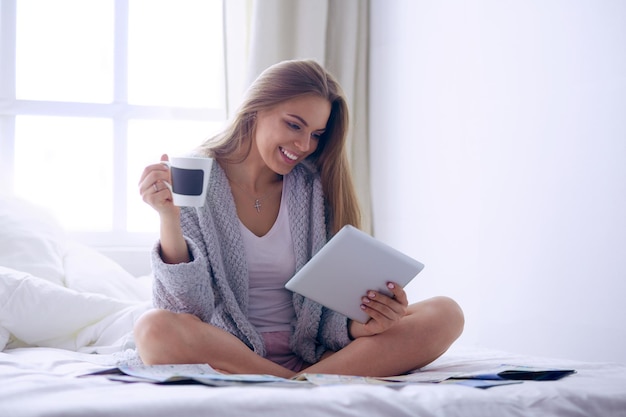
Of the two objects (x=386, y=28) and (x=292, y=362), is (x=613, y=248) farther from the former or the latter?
(x=386, y=28)

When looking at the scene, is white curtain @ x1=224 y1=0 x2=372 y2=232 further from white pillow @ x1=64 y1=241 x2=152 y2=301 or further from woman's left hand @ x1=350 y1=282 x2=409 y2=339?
woman's left hand @ x1=350 y1=282 x2=409 y2=339

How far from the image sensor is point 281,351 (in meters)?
1.71

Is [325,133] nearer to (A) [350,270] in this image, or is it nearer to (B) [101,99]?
(A) [350,270]

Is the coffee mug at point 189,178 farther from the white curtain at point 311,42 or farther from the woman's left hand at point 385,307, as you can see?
the white curtain at point 311,42

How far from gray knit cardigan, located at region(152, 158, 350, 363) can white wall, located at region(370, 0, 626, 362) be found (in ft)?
2.05

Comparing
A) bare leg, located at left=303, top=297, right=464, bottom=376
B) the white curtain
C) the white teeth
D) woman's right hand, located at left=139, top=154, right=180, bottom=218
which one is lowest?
bare leg, located at left=303, top=297, right=464, bottom=376

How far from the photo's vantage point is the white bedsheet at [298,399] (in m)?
0.92

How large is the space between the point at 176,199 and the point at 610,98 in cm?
103

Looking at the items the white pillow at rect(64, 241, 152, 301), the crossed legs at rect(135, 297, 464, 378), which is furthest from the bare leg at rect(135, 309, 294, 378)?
the white pillow at rect(64, 241, 152, 301)

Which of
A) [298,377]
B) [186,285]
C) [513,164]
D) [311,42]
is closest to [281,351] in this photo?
[186,285]

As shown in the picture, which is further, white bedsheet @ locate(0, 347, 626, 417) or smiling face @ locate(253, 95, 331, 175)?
smiling face @ locate(253, 95, 331, 175)

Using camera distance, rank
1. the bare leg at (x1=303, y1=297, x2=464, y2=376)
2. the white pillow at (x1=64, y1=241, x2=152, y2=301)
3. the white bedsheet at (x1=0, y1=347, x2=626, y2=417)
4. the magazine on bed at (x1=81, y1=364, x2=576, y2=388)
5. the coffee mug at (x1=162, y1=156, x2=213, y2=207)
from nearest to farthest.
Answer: the white bedsheet at (x1=0, y1=347, x2=626, y2=417) < the magazine on bed at (x1=81, y1=364, x2=576, y2=388) < the coffee mug at (x1=162, y1=156, x2=213, y2=207) < the bare leg at (x1=303, y1=297, x2=464, y2=376) < the white pillow at (x1=64, y1=241, x2=152, y2=301)

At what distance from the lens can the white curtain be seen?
3.08 metres

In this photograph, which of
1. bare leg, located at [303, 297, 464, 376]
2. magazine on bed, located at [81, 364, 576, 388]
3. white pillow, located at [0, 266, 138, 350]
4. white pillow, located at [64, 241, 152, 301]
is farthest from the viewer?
white pillow, located at [64, 241, 152, 301]
